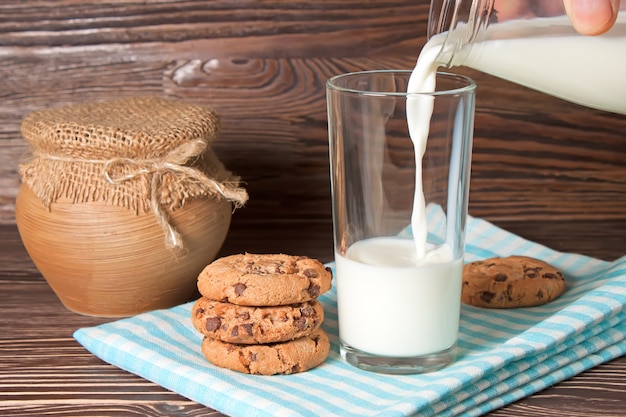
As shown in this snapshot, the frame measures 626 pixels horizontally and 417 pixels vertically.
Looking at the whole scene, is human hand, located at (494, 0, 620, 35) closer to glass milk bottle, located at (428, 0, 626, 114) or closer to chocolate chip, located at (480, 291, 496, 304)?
glass milk bottle, located at (428, 0, 626, 114)

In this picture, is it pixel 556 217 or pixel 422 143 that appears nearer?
pixel 422 143

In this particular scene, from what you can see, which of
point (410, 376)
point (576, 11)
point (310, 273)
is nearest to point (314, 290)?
point (310, 273)

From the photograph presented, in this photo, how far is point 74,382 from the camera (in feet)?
3.05

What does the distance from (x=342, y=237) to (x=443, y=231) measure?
10cm

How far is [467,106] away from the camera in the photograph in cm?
89

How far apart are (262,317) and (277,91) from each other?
0.62m


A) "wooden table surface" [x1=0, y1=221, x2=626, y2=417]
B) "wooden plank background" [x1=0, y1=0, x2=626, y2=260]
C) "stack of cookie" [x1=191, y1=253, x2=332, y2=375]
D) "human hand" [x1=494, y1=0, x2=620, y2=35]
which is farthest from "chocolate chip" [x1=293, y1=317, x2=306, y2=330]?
"wooden plank background" [x1=0, y1=0, x2=626, y2=260]

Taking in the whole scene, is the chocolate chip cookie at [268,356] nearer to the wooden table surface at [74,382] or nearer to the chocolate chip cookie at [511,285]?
the wooden table surface at [74,382]

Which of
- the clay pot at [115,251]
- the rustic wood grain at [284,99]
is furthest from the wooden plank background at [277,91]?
the clay pot at [115,251]

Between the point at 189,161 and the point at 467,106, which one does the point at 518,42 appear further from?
the point at 189,161

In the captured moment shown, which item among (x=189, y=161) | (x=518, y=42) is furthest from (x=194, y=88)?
(x=518, y=42)

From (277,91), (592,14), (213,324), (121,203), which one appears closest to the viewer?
(592,14)

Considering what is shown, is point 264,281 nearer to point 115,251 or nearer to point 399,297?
point 399,297

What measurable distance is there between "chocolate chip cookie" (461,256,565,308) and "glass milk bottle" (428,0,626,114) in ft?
0.89
